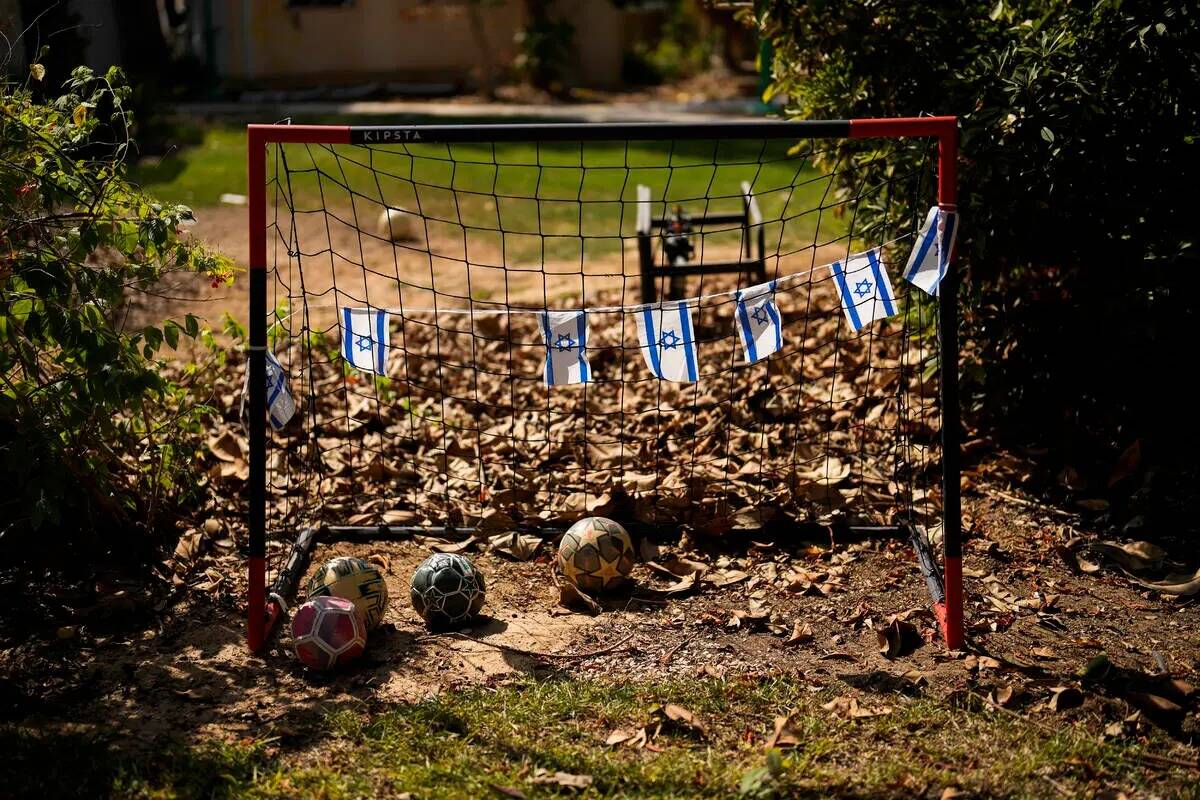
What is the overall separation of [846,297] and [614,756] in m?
2.09

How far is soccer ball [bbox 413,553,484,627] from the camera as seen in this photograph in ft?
16.2

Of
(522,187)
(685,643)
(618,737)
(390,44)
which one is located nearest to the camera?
(618,737)

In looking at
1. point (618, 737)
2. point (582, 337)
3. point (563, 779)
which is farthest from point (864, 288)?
point (563, 779)

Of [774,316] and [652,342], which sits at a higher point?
[774,316]

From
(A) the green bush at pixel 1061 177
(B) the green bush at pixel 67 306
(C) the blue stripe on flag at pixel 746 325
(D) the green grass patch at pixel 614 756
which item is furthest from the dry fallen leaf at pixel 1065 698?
(B) the green bush at pixel 67 306

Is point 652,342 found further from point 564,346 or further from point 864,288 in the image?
point 864,288

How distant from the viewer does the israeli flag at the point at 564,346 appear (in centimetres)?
510

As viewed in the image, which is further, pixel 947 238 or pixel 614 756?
pixel 947 238

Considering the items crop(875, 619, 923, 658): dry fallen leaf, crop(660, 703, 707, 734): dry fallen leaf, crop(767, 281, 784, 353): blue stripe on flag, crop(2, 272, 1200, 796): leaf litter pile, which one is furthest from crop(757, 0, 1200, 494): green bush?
crop(660, 703, 707, 734): dry fallen leaf

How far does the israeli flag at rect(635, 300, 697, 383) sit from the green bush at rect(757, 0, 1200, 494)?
1563mm

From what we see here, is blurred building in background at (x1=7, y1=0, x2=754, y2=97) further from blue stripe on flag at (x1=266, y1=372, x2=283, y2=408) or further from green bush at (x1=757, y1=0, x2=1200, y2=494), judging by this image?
blue stripe on flag at (x1=266, y1=372, x2=283, y2=408)

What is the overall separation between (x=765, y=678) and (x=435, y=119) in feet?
50.1

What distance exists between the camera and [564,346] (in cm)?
511

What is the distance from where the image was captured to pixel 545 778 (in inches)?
154
